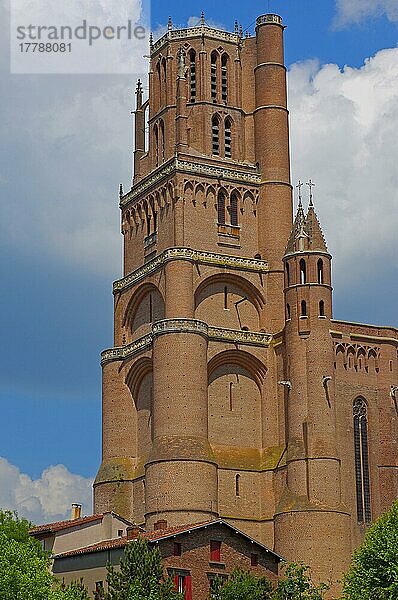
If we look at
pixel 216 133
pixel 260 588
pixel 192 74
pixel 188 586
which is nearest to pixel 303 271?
pixel 216 133

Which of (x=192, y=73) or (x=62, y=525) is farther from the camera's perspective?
(x=192, y=73)

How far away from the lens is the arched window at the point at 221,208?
9156 cm

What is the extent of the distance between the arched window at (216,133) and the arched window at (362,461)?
64.7 ft

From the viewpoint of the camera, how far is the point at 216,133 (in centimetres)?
9481

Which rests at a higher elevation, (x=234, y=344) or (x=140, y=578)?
(x=234, y=344)

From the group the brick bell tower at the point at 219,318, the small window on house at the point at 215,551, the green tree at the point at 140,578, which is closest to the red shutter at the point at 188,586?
the small window on house at the point at 215,551

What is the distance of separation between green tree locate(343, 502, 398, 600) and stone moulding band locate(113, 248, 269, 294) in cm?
2677

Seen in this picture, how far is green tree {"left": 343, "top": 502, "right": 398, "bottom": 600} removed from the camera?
63.4 metres

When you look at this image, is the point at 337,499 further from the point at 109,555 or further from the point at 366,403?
the point at 109,555

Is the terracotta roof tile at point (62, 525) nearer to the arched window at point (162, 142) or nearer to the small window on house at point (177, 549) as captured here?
the small window on house at point (177, 549)

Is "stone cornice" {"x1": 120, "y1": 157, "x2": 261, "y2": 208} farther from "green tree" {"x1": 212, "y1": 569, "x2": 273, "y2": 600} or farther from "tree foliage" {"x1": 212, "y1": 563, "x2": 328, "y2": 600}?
"green tree" {"x1": 212, "y1": 569, "x2": 273, "y2": 600}

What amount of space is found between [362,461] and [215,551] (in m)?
19.7

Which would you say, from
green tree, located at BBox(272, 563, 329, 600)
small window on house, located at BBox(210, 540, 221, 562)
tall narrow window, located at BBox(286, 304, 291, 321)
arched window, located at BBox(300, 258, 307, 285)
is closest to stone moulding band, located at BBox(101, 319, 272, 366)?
tall narrow window, located at BBox(286, 304, 291, 321)

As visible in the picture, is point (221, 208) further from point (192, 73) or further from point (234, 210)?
point (192, 73)
